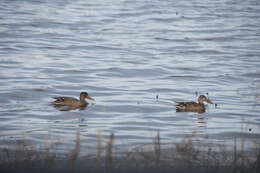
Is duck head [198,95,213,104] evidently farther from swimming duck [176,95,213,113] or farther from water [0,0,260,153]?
water [0,0,260,153]

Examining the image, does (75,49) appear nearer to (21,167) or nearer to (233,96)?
(233,96)

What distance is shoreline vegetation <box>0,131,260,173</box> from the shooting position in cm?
562

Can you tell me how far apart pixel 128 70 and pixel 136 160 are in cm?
→ 908

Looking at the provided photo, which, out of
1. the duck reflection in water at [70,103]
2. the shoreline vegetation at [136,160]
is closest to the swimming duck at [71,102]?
the duck reflection in water at [70,103]

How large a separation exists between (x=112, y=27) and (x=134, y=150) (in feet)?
60.3

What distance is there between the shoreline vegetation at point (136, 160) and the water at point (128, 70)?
61cm

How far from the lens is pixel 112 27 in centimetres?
2464

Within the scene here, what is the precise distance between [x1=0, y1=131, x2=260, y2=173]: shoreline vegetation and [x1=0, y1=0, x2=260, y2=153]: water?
61 cm

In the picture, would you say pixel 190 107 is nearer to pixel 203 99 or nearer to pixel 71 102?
pixel 203 99

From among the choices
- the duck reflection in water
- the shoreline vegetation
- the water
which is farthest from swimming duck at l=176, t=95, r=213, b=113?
the shoreline vegetation

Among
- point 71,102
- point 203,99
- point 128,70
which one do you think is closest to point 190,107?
point 203,99

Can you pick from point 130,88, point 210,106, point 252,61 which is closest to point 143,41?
point 252,61

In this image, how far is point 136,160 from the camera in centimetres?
611

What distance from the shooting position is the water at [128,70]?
845 centimetres
